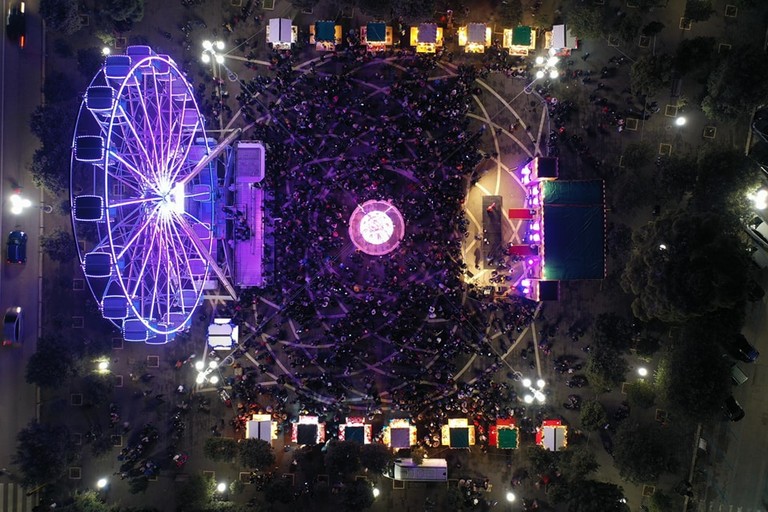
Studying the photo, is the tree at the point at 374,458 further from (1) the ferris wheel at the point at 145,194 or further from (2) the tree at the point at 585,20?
(2) the tree at the point at 585,20

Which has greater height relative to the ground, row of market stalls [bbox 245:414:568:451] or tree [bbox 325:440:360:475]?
row of market stalls [bbox 245:414:568:451]

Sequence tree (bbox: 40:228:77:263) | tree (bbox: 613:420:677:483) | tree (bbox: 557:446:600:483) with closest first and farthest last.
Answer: tree (bbox: 613:420:677:483), tree (bbox: 557:446:600:483), tree (bbox: 40:228:77:263)

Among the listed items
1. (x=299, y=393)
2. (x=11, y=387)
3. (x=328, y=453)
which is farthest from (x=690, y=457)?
(x=11, y=387)

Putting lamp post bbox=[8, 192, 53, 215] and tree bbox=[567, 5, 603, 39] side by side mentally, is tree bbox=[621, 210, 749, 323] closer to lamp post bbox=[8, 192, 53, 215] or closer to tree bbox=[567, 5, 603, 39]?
tree bbox=[567, 5, 603, 39]

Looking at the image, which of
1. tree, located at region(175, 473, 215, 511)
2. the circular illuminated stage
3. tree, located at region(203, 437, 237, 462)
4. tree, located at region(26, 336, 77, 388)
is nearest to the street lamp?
the circular illuminated stage

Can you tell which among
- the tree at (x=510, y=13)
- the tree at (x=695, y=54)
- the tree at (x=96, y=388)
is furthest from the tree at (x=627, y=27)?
the tree at (x=96, y=388)

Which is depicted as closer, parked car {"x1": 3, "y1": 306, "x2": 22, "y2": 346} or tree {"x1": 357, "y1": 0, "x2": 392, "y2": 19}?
tree {"x1": 357, "y1": 0, "x2": 392, "y2": 19}
